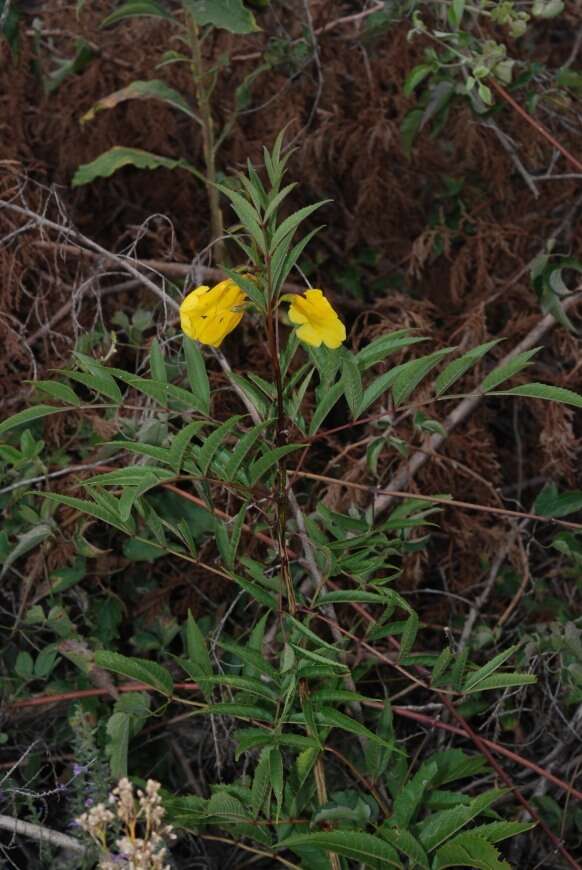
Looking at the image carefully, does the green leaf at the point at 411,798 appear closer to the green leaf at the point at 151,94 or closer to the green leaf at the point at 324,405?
the green leaf at the point at 324,405

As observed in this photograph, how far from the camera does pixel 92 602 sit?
196 centimetres

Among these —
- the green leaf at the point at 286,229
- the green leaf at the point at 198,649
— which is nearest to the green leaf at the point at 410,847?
the green leaf at the point at 198,649

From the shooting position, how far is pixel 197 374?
130 cm

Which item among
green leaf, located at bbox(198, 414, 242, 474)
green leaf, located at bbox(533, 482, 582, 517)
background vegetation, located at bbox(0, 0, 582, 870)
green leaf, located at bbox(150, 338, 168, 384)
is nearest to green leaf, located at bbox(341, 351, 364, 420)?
background vegetation, located at bbox(0, 0, 582, 870)

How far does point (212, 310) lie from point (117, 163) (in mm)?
933

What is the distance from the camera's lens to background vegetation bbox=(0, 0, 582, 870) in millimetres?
1393

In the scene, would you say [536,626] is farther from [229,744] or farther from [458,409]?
[229,744]

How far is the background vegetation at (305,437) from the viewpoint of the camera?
4.57ft

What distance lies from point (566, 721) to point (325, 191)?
1117 mm

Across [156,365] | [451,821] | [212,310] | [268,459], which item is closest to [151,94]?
[156,365]

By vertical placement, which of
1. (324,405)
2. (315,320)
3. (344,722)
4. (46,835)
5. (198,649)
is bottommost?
(46,835)

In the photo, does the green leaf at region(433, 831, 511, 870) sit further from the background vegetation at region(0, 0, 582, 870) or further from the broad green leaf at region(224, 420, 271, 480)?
the broad green leaf at region(224, 420, 271, 480)

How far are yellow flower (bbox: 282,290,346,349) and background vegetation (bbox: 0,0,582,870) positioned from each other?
42mm

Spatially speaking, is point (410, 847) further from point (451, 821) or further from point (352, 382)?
point (352, 382)
